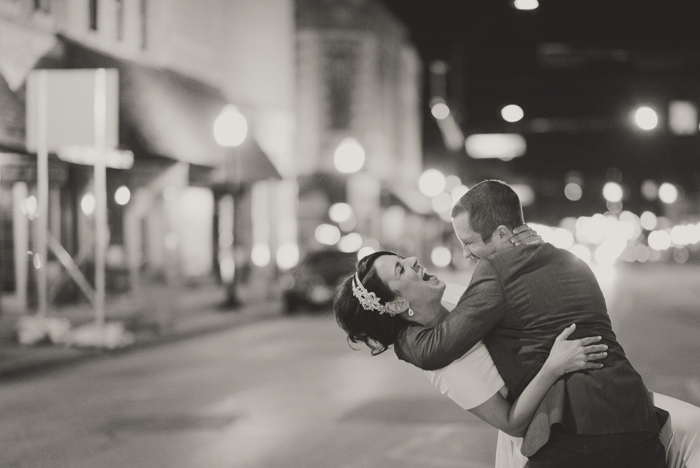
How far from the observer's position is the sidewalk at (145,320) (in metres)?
13.8

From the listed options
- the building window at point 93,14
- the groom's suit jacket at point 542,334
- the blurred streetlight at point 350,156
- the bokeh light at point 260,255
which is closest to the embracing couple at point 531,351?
the groom's suit jacket at point 542,334

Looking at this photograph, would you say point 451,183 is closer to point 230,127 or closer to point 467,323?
point 230,127

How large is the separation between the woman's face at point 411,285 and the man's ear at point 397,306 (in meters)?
0.02

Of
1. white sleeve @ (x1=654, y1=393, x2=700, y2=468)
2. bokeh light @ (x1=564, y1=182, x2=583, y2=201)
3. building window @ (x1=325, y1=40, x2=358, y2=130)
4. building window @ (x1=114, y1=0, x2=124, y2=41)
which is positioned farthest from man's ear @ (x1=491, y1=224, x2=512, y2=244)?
bokeh light @ (x1=564, y1=182, x2=583, y2=201)

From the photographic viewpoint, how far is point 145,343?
16.1 meters

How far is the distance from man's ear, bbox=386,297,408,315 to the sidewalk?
10.6m

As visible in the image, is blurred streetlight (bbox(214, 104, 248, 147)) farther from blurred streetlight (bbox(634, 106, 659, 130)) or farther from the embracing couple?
the embracing couple

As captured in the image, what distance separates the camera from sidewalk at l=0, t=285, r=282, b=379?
1375cm

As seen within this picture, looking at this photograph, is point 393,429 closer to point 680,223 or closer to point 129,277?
point 129,277

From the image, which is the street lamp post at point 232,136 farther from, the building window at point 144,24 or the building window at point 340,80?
the building window at point 340,80

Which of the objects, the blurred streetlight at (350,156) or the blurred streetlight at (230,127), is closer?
the blurred streetlight at (230,127)

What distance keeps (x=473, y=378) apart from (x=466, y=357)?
0.24ft

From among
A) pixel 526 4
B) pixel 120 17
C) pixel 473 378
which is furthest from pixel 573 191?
pixel 473 378

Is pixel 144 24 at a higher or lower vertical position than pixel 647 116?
higher
